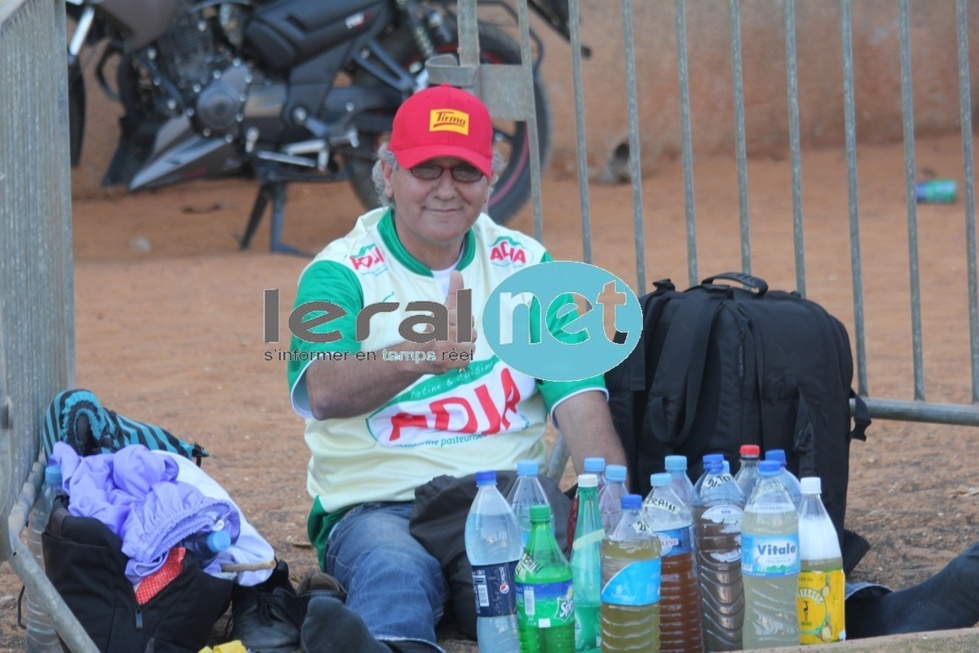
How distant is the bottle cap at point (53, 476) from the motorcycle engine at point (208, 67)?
15.3 feet

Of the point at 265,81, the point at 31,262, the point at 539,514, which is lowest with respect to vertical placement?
the point at 539,514

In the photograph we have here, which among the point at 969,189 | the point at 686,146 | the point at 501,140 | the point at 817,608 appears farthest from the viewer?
the point at 501,140

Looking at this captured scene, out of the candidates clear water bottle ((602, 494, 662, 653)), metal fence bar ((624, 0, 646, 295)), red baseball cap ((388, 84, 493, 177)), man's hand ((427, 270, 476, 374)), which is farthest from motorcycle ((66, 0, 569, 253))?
clear water bottle ((602, 494, 662, 653))

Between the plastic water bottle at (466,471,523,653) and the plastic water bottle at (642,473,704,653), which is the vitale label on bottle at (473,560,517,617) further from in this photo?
the plastic water bottle at (642,473,704,653)

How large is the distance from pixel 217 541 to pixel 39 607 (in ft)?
1.37

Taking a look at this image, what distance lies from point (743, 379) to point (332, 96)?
16.5 ft

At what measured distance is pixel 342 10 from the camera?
7684mm

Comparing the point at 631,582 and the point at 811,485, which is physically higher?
the point at 811,485

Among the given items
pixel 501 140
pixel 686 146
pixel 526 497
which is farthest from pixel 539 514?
pixel 501 140

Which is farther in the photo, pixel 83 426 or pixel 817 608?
pixel 83 426

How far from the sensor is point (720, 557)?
2859 millimetres

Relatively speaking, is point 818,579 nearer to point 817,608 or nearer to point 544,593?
point 817,608

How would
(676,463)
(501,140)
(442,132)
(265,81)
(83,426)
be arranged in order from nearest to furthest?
(676,463), (83,426), (442,132), (265,81), (501,140)

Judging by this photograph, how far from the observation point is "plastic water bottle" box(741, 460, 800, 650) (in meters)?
2.71
